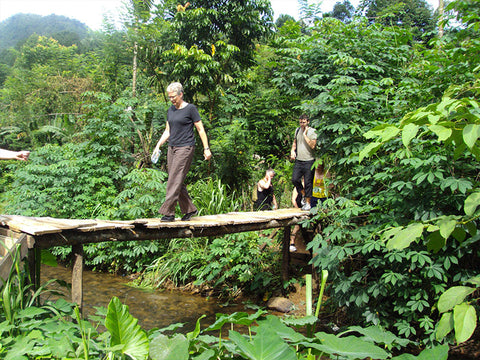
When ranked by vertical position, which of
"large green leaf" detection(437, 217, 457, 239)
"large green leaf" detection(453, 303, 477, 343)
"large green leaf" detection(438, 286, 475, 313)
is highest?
"large green leaf" detection(437, 217, 457, 239)

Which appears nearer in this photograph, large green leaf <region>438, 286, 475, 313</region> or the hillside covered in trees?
large green leaf <region>438, 286, 475, 313</region>

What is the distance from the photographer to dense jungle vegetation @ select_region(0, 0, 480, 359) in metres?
1.31

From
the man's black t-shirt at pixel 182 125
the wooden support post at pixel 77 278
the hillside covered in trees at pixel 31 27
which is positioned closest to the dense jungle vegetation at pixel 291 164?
the wooden support post at pixel 77 278

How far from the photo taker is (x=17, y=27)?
313 feet

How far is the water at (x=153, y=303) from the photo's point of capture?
5.34 meters

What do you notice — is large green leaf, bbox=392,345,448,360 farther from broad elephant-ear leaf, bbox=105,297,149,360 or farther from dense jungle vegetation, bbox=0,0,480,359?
broad elephant-ear leaf, bbox=105,297,149,360

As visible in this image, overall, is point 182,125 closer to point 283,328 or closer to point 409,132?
point 409,132

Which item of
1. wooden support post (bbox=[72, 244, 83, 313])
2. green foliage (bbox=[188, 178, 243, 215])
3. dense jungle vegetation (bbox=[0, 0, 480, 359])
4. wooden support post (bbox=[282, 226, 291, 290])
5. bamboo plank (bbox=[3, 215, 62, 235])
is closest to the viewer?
dense jungle vegetation (bbox=[0, 0, 480, 359])

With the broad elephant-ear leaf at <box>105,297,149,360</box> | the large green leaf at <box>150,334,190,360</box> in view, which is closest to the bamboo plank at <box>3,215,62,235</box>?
the broad elephant-ear leaf at <box>105,297,149,360</box>

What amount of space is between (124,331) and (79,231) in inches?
94.9

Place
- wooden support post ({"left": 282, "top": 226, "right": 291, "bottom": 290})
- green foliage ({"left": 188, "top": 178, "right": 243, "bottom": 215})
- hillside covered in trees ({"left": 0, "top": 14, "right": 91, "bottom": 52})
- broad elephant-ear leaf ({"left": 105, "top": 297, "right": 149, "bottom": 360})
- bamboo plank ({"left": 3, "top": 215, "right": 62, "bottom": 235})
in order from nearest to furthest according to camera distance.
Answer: broad elephant-ear leaf ({"left": 105, "top": 297, "right": 149, "bottom": 360}), bamboo plank ({"left": 3, "top": 215, "right": 62, "bottom": 235}), wooden support post ({"left": 282, "top": 226, "right": 291, "bottom": 290}), green foliage ({"left": 188, "top": 178, "right": 243, "bottom": 215}), hillside covered in trees ({"left": 0, "top": 14, "right": 91, "bottom": 52})

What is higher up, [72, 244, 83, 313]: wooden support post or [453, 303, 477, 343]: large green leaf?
[453, 303, 477, 343]: large green leaf

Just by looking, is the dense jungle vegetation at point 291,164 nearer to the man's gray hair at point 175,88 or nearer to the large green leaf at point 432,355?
the large green leaf at point 432,355

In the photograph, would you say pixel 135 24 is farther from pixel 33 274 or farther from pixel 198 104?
pixel 33 274
